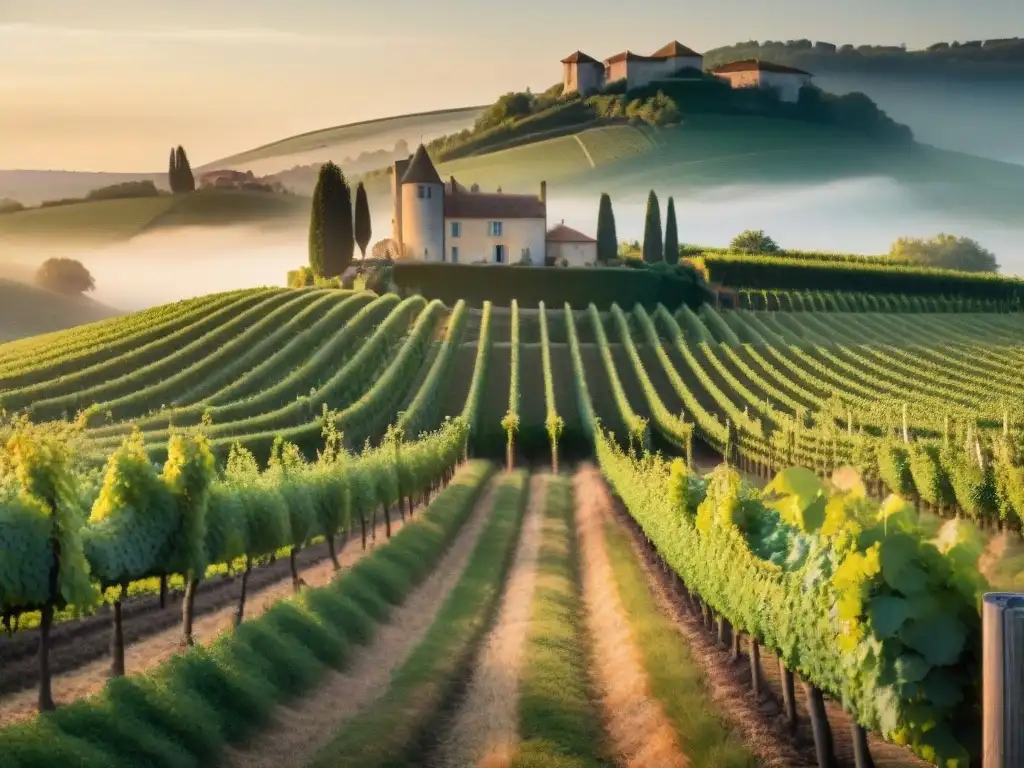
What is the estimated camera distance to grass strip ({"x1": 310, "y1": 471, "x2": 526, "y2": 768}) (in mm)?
18688

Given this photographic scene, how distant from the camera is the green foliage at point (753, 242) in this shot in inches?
5891

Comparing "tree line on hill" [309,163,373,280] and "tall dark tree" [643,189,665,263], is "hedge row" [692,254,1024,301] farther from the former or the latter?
"tree line on hill" [309,163,373,280]

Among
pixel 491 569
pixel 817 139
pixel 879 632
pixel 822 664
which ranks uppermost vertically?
pixel 817 139

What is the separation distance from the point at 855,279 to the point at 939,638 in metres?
117

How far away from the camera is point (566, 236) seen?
12812 cm

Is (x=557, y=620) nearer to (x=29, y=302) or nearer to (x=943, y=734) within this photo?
(x=943, y=734)

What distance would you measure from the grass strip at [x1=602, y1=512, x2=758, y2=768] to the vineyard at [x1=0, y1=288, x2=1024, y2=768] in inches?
3.1

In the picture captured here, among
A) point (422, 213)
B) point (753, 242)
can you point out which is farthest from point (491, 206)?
point (753, 242)

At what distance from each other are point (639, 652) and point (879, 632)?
1094 cm

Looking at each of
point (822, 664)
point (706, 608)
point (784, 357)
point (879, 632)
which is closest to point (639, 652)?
point (706, 608)

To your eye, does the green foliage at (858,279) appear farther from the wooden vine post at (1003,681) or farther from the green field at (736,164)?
the wooden vine post at (1003,681)

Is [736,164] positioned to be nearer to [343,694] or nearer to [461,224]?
[461,224]

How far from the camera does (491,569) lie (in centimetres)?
3591

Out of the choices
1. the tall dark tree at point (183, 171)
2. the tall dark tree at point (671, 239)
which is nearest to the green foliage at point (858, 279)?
the tall dark tree at point (671, 239)
